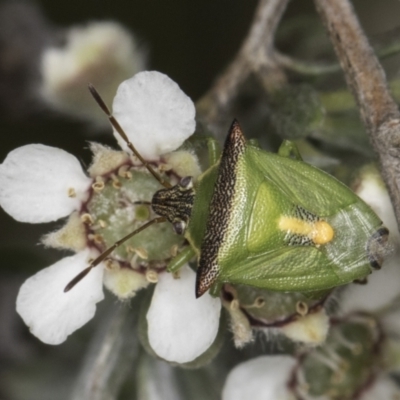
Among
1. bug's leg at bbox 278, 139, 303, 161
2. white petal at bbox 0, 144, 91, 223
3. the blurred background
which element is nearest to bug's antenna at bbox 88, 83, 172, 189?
white petal at bbox 0, 144, 91, 223

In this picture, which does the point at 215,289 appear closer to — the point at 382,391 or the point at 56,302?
the point at 56,302

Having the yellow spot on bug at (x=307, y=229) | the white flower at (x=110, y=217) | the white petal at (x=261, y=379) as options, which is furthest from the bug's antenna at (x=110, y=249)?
the white petal at (x=261, y=379)

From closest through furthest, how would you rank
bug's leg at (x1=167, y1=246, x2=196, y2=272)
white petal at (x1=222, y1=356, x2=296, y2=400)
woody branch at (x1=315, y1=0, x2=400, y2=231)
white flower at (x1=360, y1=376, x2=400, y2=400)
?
1. woody branch at (x1=315, y1=0, x2=400, y2=231)
2. bug's leg at (x1=167, y1=246, x2=196, y2=272)
3. white petal at (x1=222, y1=356, x2=296, y2=400)
4. white flower at (x1=360, y1=376, x2=400, y2=400)

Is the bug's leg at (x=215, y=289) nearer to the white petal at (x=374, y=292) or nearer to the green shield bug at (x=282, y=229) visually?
the green shield bug at (x=282, y=229)

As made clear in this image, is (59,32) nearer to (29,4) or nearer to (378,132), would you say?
(29,4)

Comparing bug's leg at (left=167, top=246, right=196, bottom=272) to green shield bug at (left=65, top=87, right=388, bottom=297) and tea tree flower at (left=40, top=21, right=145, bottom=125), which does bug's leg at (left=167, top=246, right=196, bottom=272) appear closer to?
green shield bug at (left=65, top=87, right=388, bottom=297)
